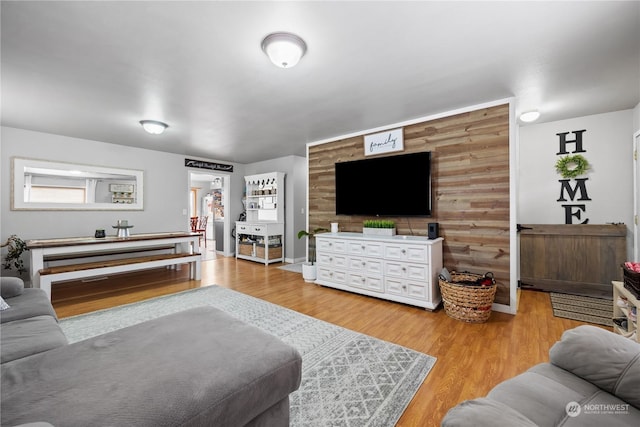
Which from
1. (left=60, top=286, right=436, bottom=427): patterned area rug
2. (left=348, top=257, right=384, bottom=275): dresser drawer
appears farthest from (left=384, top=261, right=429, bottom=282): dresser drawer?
(left=60, top=286, right=436, bottom=427): patterned area rug

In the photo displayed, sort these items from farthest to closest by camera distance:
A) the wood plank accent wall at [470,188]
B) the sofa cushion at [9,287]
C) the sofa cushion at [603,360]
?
the wood plank accent wall at [470,188]
the sofa cushion at [9,287]
the sofa cushion at [603,360]

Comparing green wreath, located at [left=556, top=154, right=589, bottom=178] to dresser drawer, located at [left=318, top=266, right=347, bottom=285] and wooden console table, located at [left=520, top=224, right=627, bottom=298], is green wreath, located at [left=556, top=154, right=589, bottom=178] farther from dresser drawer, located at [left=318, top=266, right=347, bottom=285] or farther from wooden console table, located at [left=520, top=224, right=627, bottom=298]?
dresser drawer, located at [left=318, top=266, right=347, bottom=285]

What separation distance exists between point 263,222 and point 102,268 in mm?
3054

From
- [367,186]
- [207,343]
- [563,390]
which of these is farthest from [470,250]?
[207,343]

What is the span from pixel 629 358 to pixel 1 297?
378 cm

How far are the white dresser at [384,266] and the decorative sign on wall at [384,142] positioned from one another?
1341 millimetres

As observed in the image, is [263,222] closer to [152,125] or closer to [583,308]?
[152,125]

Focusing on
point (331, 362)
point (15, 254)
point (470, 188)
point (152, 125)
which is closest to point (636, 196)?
point (470, 188)

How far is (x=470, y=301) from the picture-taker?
109 inches

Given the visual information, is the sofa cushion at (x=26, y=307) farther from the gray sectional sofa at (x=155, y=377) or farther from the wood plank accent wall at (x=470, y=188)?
the wood plank accent wall at (x=470, y=188)

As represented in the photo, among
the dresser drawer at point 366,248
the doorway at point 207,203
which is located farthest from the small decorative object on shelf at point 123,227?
the doorway at point 207,203

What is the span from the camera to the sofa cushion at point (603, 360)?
3.36ft

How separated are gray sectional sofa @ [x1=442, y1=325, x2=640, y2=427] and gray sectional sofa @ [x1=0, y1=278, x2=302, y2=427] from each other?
0.75 meters

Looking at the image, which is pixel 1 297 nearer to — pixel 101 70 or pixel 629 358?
pixel 101 70
